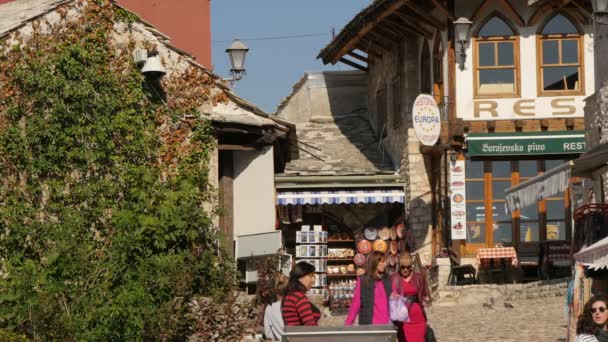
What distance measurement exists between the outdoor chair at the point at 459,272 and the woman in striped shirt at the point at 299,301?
49.9ft

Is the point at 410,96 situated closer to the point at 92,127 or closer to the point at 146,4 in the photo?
the point at 146,4

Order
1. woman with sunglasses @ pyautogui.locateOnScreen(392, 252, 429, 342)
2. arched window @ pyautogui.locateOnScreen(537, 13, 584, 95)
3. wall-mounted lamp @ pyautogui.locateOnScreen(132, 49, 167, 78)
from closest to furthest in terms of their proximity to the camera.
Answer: woman with sunglasses @ pyautogui.locateOnScreen(392, 252, 429, 342) → wall-mounted lamp @ pyautogui.locateOnScreen(132, 49, 167, 78) → arched window @ pyautogui.locateOnScreen(537, 13, 584, 95)

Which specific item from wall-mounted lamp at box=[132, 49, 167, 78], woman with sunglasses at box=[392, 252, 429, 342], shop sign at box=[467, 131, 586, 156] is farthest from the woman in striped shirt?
shop sign at box=[467, 131, 586, 156]

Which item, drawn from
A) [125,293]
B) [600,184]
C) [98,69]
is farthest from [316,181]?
[125,293]

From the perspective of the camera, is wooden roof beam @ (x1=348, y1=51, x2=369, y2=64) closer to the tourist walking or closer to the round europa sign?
the round europa sign

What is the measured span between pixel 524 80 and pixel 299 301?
56.3 feet

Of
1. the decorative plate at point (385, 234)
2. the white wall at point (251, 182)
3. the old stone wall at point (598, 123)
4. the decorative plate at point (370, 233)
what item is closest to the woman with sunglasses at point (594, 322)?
the old stone wall at point (598, 123)

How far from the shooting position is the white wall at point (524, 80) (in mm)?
29234

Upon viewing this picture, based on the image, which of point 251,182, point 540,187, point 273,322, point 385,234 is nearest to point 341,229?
point 385,234

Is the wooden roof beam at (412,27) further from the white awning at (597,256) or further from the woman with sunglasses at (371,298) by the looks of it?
the woman with sunglasses at (371,298)

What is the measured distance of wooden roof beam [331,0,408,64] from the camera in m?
30.5

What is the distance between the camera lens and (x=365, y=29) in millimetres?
32969

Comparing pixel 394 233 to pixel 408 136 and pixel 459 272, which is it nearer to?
pixel 408 136

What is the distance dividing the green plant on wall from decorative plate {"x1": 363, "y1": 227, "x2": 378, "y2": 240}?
42.9 ft
